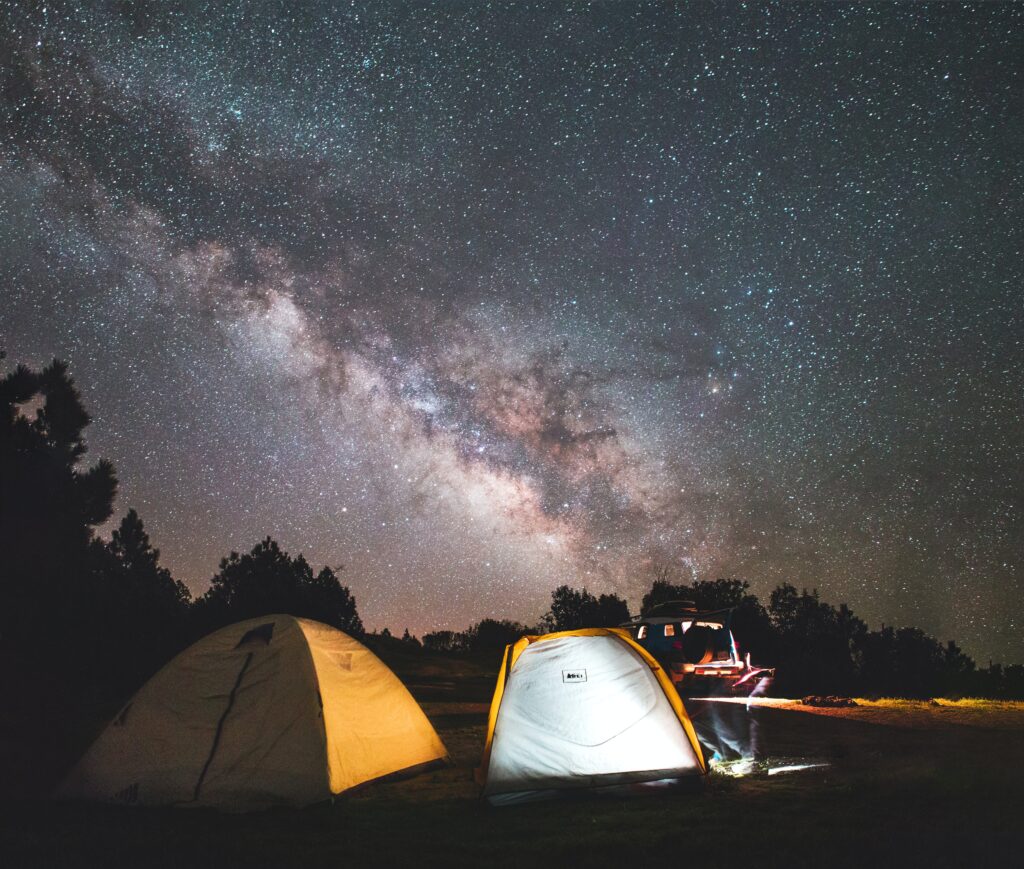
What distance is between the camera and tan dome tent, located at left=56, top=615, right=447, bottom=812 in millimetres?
7113

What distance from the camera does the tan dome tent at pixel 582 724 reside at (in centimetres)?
738

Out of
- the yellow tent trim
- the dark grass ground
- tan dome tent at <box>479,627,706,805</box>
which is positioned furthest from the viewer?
the yellow tent trim

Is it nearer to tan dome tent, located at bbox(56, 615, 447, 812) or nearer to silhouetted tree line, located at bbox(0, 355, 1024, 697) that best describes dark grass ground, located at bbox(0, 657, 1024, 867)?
tan dome tent, located at bbox(56, 615, 447, 812)

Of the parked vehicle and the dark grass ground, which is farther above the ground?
the parked vehicle

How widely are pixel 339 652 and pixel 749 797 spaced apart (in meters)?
4.87

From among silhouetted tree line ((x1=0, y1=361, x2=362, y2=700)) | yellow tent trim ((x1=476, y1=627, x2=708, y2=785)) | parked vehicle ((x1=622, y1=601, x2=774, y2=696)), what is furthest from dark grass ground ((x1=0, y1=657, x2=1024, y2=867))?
silhouetted tree line ((x1=0, y1=361, x2=362, y2=700))

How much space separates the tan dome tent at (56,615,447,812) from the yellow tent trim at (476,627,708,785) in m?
1.42

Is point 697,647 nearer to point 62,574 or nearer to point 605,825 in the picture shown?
point 605,825

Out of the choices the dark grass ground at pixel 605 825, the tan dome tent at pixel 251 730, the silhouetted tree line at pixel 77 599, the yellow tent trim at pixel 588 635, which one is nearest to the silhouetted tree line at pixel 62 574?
the silhouetted tree line at pixel 77 599

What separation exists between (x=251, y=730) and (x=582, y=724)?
3.62 m

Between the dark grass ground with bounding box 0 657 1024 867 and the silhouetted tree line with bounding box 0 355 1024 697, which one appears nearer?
the dark grass ground with bounding box 0 657 1024 867

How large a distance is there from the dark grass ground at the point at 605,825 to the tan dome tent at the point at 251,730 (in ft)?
0.78

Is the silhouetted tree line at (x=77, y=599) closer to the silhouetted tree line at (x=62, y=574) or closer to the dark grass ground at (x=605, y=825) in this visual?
the silhouetted tree line at (x=62, y=574)

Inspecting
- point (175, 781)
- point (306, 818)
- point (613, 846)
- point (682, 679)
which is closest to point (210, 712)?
point (175, 781)
